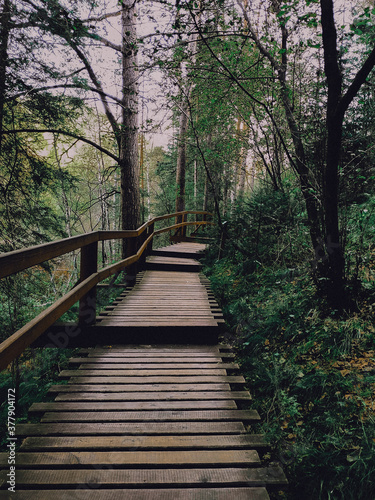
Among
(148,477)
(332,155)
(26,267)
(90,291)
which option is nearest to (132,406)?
(148,477)

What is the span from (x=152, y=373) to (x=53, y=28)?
22.9 ft

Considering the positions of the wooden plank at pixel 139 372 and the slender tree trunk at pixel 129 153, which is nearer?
the wooden plank at pixel 139 372

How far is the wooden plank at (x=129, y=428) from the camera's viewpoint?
2068 mm

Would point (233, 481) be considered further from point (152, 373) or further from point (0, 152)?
point (0, 152)

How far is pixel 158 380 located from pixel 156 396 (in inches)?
10.0

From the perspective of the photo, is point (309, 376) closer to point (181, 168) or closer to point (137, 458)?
point (137, 458)

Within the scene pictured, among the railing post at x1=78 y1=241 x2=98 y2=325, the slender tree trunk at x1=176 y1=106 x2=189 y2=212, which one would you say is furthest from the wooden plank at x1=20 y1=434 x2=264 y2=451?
the slender tree trunk at x1=176 y1=106 x2=189 y2=212

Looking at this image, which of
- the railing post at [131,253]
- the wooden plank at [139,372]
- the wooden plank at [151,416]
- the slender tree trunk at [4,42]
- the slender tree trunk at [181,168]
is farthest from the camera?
the slender tree trunk at [181,168]

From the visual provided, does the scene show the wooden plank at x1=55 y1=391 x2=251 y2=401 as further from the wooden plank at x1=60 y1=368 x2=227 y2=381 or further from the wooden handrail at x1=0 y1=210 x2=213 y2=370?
the wooden handrail at x1=0 y1=210 x2=213 y2=370

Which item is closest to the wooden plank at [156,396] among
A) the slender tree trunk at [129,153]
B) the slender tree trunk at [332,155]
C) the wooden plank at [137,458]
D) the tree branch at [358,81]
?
the wooden plank at [137,458]

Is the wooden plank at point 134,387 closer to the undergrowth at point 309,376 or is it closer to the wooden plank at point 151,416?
the wooden plank at point 151,416

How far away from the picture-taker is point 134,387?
266cm

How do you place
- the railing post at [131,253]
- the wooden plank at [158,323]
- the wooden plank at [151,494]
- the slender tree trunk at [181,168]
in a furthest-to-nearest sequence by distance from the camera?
the slender tree trunk at [181,168] < the railing post at [131,253] < the wooden plank at [158,323] < the wooden plank at [151,494]

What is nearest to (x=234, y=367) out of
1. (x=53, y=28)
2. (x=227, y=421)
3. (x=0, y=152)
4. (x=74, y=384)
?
(x=227, y=421)
